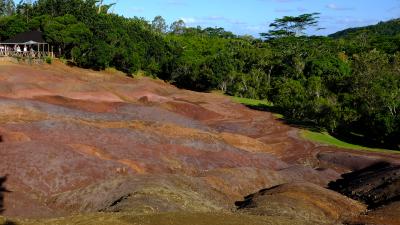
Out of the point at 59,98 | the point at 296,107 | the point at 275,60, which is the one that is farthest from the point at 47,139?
the point at 275,60

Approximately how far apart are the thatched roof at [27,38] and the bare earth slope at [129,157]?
23731 millimetres

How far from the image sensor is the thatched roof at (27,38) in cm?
9669

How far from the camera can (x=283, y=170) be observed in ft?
147

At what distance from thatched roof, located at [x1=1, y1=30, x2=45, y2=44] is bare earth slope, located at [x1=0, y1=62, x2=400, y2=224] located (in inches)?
934

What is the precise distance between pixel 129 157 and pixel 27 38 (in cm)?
6611

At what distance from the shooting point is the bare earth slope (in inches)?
1188

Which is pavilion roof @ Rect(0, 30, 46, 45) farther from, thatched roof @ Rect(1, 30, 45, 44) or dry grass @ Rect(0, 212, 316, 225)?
dry grass @ Rect(0, 212, 316, 225)

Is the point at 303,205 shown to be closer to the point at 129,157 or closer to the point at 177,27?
the point at 129,157

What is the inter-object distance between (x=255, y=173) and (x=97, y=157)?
11.8 m

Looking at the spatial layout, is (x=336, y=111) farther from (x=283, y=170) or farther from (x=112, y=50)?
(x=112, y=50)

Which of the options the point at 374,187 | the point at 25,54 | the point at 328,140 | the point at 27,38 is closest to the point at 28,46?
the point at 27,38

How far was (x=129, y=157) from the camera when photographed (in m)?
39.2

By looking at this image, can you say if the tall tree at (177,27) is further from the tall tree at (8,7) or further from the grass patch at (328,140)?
the grass patch at (328,140)

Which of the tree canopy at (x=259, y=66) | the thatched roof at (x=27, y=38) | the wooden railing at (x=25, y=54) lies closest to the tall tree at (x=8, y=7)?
the tree canopy at (x=259, y=66)
